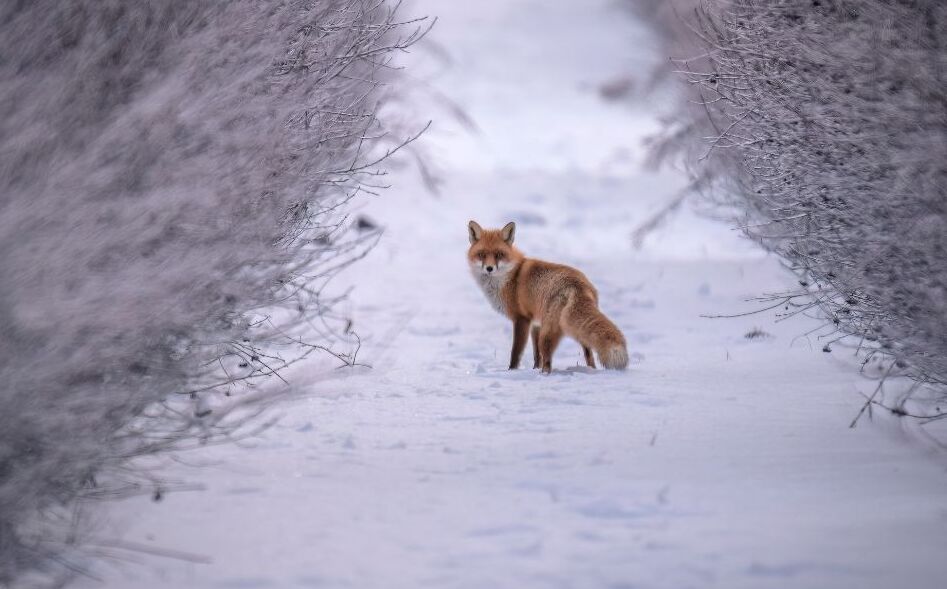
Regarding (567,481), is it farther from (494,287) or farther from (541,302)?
(494,287)

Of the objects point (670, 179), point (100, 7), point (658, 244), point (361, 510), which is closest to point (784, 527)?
point (361, 510)

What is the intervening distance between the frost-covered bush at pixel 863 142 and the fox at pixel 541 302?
1705 mm

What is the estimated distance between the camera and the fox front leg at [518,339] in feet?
24.3

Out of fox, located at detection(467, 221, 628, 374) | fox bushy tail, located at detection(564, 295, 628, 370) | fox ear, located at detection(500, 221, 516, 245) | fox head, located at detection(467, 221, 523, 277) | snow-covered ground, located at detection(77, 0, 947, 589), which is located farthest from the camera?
fox ear, located at detection(500, 221, 516, 245)

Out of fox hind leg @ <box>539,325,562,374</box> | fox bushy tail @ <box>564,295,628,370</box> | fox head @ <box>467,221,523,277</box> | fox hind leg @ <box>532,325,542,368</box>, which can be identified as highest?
fox head @ <box>467,221,523,277</box>

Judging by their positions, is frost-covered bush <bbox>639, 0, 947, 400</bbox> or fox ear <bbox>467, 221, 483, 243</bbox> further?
fox ear <bbox>467, 221, 483, 243</bbox>

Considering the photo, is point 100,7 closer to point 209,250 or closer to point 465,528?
point 209,250

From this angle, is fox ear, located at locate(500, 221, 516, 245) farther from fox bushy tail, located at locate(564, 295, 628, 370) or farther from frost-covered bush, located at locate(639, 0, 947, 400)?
frost-covered bush, located at locate(639, 0, 947, 400)

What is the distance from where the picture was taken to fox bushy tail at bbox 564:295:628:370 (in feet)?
21.4

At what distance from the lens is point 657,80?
1394cm

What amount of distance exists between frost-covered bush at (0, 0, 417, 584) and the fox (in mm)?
3252

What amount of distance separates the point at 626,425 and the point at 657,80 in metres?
9.83

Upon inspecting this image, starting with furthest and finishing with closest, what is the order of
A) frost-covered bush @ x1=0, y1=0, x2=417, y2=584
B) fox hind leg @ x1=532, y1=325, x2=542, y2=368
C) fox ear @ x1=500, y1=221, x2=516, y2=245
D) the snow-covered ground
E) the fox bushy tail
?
fox ear @ x1=500, y1=221, x2=516, y2=245, fox hind leg @ x1=532, y1=325, x2=542, y2=368, the fox bushy tail, the snow-covered ground, frost-covered bush @ x1=0, y1=0, x2=417, y2=584

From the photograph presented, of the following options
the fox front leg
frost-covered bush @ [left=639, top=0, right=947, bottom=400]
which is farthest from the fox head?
frost-covered bush @ [left=639, top=0, right=947, bottom=400]
